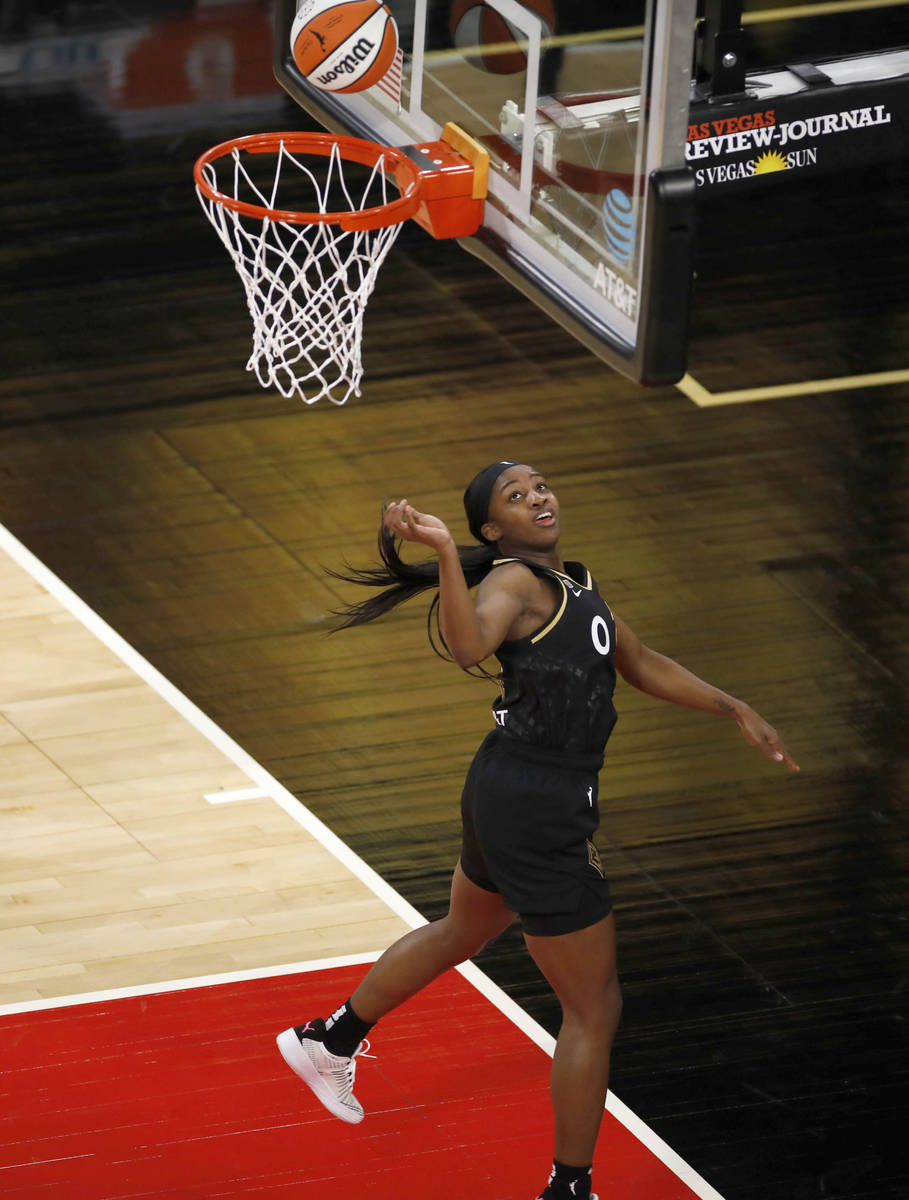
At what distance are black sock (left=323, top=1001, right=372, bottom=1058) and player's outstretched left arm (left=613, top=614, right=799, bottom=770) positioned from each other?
1094mm

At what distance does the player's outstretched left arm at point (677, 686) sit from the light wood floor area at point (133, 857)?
4.67 feet

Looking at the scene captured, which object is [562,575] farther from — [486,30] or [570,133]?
[486,30]

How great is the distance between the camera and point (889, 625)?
832cm

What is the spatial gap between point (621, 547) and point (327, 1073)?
341 cm

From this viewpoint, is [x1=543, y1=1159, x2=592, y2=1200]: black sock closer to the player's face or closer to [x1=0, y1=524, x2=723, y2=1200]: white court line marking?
[x1=0, y1=524, x2=723, y2=1200]: white court line marking

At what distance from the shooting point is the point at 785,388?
33.0 ft

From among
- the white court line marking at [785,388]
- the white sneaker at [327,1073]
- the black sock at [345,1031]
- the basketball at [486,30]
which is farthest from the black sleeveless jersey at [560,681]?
the white court line marking at [785,388]

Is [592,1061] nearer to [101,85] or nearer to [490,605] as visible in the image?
[490,605]

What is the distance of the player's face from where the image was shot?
547 cm

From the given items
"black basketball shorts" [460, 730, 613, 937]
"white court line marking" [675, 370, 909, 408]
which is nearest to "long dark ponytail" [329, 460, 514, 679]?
"black basketball shorts" [460, 730, 613, 937]

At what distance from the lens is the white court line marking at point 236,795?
737 cm

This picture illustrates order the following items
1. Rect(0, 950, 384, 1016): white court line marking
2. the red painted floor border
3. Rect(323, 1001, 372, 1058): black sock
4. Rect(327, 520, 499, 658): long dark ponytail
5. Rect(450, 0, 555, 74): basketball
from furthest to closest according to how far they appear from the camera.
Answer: Rect(450, 0, 555, 74): basketball < Rect(0, 950, 384, 1016): white court line marking < Rect(323, 1001, 372, 1058): black sock < the red painted floor border < Rect(327, 520, 499, 658): long dark ponytail

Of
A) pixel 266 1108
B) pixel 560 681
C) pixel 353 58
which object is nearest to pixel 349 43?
pixel 353 58

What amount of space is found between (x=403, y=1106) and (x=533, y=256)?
2.25 meters
